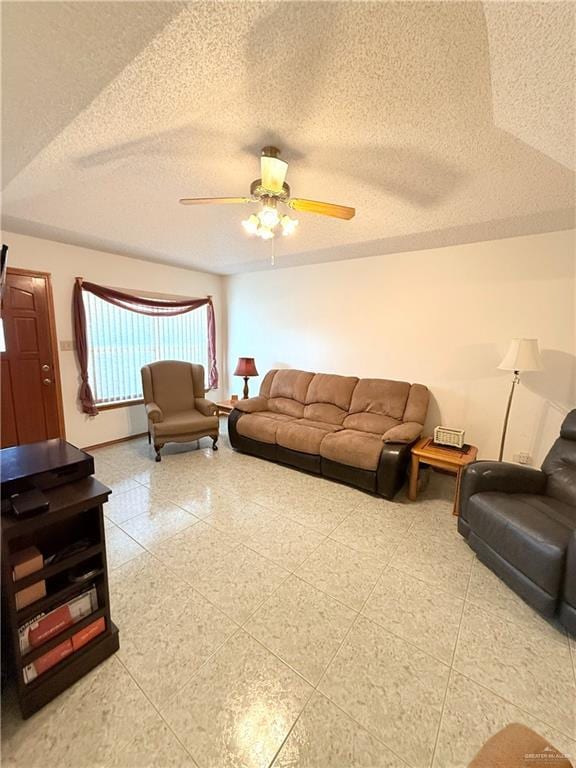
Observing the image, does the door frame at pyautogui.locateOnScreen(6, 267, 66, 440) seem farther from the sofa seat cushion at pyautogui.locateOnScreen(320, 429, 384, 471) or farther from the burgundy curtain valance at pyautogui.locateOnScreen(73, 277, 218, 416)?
the sofa seat cushion at pyautogui.locateOnScreen(320, 429, 384, 471)

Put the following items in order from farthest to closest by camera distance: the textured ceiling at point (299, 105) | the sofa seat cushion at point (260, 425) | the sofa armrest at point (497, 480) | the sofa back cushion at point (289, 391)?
the sofa back cushion at point (289, 391), the sofa seat cushion at point (260, 425), the sofa armrest at point (497, 480), the textured ceiling at point (299, 105)

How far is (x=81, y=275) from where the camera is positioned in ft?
11.5

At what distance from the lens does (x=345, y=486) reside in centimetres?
298

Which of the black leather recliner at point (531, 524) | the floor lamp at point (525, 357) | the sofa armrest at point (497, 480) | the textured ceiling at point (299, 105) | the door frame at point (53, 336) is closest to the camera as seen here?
the textured ceiling at point (299, 105)

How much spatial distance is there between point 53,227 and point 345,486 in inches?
144

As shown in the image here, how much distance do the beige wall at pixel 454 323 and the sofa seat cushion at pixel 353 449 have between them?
102cm

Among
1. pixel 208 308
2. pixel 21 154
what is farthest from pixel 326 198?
pixel 208 308

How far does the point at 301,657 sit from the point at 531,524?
140 centimetres

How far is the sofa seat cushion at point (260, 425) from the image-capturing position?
3.38m

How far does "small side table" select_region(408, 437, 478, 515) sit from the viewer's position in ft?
8.27

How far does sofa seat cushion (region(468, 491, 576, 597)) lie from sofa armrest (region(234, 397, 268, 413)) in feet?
8.06

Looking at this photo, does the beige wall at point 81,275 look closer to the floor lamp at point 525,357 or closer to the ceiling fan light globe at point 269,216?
the ceiling fan light globe at point 269,216

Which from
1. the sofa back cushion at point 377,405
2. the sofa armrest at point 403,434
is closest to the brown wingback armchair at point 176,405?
the sofa back cushion at point 377,405

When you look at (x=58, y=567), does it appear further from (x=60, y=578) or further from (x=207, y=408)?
(x=207, y=408)
